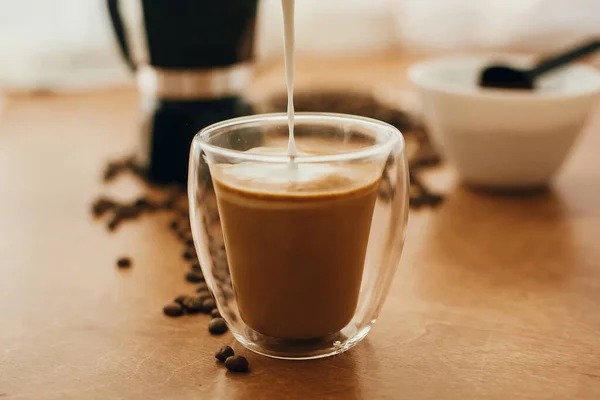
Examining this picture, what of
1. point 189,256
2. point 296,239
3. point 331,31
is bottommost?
point 331,31

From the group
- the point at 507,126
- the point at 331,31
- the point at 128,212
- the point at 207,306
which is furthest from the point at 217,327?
the point at 331,31

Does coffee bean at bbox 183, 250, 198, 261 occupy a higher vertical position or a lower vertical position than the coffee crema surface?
lower

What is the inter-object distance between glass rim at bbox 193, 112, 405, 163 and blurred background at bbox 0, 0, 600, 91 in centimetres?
128

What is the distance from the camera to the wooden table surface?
0.66 metres

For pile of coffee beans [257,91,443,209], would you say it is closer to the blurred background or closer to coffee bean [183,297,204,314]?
the blurred background

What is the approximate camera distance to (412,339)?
73cm

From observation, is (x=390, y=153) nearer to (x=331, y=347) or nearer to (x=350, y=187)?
(x=350, y=187)

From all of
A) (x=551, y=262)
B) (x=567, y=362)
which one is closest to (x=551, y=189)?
(x=551, y=262)

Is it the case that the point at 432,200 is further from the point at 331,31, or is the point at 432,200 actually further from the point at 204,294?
the point at 331,31

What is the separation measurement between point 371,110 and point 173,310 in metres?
0.96

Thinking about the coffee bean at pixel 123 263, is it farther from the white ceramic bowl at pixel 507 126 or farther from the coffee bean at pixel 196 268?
the white ceramic bowl at pixel 507 126

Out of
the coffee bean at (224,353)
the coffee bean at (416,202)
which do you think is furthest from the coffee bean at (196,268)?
the coffee bean at (416,202)

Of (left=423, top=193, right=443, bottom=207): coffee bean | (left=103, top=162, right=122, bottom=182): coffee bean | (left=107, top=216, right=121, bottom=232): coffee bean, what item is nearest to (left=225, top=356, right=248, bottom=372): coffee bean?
(left=107, top=216, right=121, bottom=232): coffee bean

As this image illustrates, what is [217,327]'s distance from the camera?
0.75m
